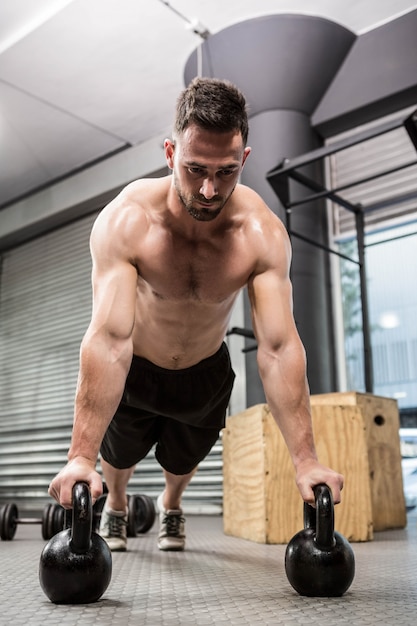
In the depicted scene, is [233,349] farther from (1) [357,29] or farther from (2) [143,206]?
(2) [143,206]

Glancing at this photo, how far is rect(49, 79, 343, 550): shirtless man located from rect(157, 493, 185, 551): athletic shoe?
0.42 meters

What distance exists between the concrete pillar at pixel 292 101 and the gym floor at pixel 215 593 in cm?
141

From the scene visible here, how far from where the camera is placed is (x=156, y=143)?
14.6 ft

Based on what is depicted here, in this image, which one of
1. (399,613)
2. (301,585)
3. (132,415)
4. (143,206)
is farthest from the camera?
(132,415)

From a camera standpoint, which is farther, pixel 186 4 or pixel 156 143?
pixel 156 143

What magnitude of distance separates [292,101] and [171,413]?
2.26 m

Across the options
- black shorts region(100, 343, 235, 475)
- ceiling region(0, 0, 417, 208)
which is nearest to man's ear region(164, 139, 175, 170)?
black shorts region(100, 343, 235, 475)

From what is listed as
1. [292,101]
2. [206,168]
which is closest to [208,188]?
[206,168]

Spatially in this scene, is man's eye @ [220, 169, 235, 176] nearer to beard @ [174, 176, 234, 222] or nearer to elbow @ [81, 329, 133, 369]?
beard @ [174, 176, 234, 222]

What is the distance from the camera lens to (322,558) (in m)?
1.09

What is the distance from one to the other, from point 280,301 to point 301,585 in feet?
1.85

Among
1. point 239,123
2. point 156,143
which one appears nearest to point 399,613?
point 239,123

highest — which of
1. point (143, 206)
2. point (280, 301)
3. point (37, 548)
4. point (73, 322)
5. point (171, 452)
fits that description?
point (73, 322)

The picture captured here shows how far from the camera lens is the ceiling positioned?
326 cm
